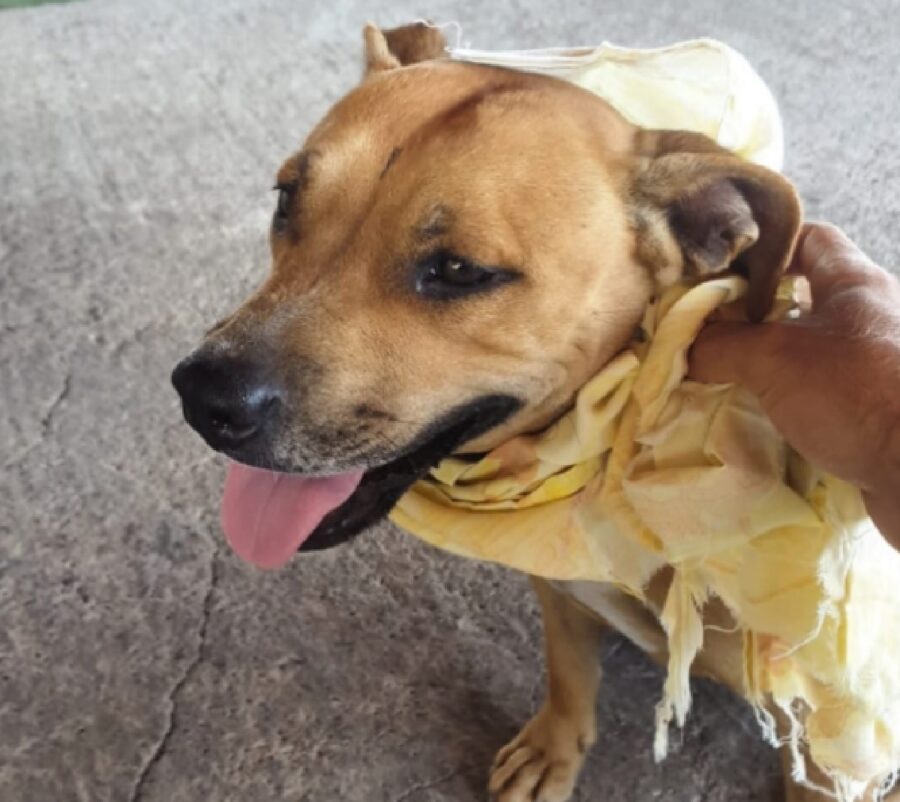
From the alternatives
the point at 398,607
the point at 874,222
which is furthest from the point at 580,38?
the point at 398,607

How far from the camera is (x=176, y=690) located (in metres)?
1.75

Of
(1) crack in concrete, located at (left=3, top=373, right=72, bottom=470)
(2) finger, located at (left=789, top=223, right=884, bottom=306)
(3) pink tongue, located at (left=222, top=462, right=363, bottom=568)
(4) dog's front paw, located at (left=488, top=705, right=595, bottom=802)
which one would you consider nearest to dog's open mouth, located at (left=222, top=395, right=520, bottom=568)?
(3) pink tongue, located at (left=222, top=462, right=363, bottom=568)

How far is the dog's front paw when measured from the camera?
5.26 ft

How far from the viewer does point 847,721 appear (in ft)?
4.16

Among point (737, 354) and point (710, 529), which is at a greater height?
point (737, 354)

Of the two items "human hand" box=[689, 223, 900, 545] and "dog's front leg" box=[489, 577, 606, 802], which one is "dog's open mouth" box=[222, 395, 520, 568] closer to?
"human hand" box=[689, 223, 900, 545]

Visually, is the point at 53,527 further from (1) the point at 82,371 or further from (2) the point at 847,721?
(2) the point at 847,721

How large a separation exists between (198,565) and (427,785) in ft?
1.82

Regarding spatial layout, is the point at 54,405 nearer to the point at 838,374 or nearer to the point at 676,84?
the point at 676,84

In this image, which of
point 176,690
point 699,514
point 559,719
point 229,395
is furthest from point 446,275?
point 176,690

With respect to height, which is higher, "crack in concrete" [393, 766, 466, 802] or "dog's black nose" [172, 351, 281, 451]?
"dog's black nose" [172, 351, 281, 451]

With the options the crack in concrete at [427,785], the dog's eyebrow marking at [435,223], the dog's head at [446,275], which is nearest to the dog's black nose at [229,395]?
the dog's head at [446,275]

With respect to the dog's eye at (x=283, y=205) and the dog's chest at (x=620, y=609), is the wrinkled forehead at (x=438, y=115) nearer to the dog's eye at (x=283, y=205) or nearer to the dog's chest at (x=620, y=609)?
the dog's eye at (x=283, y=205)

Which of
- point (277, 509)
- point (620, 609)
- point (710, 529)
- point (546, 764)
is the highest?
point (710, 529)
